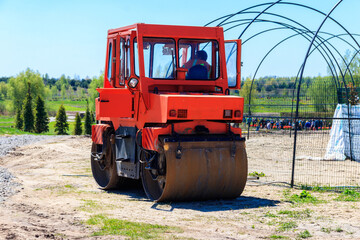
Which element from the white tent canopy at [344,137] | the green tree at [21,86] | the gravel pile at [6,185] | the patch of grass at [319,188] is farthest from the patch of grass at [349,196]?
the green tree at [21,86]

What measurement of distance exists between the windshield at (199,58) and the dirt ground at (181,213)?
8.32 ft

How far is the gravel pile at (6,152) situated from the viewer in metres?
10.8

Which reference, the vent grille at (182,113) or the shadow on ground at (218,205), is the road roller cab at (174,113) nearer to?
the vent grille at (182,113)

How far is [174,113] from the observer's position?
362 inches

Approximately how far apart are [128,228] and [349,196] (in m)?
5.00

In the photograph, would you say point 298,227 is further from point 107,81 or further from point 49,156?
point 49,156

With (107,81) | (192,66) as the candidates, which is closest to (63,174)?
(107,81)

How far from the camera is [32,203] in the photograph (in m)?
9.52

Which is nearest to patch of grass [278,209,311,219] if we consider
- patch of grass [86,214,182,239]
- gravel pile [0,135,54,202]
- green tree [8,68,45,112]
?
patch of grass [86,214,182,239]

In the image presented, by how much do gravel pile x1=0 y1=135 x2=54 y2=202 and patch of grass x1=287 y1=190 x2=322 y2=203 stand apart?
18.0 feet

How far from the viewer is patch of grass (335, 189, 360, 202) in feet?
33.1

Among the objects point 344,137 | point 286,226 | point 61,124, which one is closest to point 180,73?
point 286,226

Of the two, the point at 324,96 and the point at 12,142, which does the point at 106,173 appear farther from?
Answer: the point at 324,96

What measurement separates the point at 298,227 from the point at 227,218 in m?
1.17
